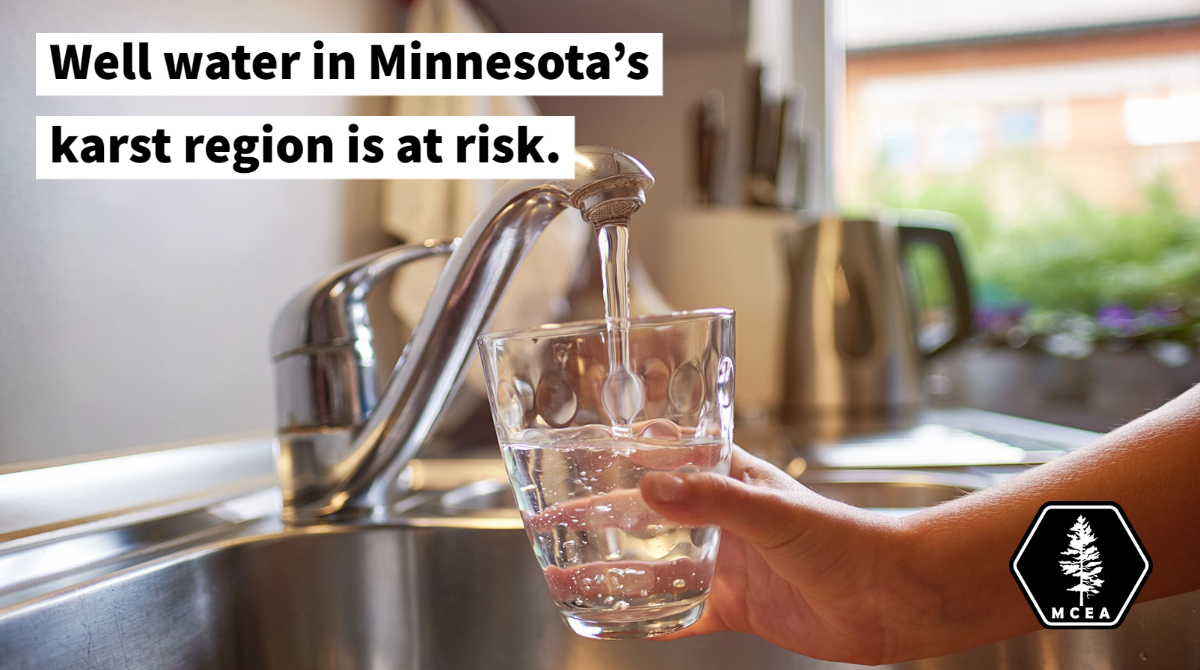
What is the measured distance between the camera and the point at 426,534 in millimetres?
518

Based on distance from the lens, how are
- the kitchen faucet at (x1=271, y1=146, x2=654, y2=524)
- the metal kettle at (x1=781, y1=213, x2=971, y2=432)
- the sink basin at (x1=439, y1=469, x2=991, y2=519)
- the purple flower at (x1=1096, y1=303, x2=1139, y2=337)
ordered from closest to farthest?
the kitchen faucet at (x1=271, y1=146, x2=654, y2=524) < the sink basin at (x1=439, y1=469, x2=991, y2=519) < the metal kettle at (x1=781, y1=213, x2=971, y2=432) < the purple flower at (x1=1096, y1=303, x2=1139, y2=337)

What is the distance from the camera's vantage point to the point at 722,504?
294 millimetres

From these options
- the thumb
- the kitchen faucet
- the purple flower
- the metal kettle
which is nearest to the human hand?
the thumb

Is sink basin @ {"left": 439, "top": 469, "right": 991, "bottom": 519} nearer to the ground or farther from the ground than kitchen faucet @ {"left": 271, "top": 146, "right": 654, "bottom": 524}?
nearer to the ground

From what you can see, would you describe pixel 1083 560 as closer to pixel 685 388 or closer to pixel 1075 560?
pixel 1075 560

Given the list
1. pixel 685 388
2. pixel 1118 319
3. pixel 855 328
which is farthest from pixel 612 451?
pixel 1118 319

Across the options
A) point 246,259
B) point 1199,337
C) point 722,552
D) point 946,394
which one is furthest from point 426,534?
point 1199,337

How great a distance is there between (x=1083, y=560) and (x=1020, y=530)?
0.05m

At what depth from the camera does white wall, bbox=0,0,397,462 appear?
0.49 metres

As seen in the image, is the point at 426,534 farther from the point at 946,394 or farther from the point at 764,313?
the point at 946,394

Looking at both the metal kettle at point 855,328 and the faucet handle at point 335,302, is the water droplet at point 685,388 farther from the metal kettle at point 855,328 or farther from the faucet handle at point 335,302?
the metal kettle at point 855,328

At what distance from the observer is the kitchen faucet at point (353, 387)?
0.49 meters

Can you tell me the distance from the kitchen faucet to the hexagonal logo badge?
0.28m

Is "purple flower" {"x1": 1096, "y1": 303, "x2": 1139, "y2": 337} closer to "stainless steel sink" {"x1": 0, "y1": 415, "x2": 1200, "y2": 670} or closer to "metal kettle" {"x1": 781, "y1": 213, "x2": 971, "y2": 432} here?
"metal kettle" {"x1": 781, "y1": 213, "x2": 971, "y2": 432}
